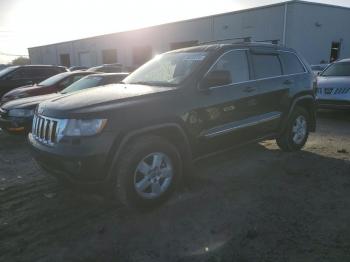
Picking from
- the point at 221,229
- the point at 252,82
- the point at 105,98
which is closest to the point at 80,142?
the point at 105,98

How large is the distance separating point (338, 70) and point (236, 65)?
669 cm

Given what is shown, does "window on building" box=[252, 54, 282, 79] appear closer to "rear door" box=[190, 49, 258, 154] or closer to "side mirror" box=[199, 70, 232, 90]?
"rear door" box=[190, 49, 258, 154]

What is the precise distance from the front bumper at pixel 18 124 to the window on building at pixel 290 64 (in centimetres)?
486

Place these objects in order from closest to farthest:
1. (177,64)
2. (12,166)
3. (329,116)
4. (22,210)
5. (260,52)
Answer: (22,210), (177,64), (260,52), (12,166), (329,116)

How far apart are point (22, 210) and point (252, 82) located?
3444mm

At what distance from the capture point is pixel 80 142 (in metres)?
3.35

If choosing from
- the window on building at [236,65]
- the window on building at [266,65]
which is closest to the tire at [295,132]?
the window on building at [266,65]

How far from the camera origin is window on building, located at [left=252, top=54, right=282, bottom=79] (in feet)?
16.5

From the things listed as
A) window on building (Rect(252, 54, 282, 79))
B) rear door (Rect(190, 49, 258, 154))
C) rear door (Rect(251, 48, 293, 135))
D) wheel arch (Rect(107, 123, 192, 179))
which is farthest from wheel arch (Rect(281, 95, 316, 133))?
wheel arch (Rect(107, 123, 192, 179))

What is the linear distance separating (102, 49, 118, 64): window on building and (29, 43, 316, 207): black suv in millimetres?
31321

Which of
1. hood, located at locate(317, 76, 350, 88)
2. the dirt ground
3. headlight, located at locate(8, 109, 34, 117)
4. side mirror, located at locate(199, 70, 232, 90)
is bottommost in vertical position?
the dirt ground

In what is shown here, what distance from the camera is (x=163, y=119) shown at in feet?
12.4

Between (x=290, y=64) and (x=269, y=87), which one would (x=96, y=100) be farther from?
(x=290, y=64)

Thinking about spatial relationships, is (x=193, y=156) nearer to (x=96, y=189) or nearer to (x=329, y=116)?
(x=96, y=189)
